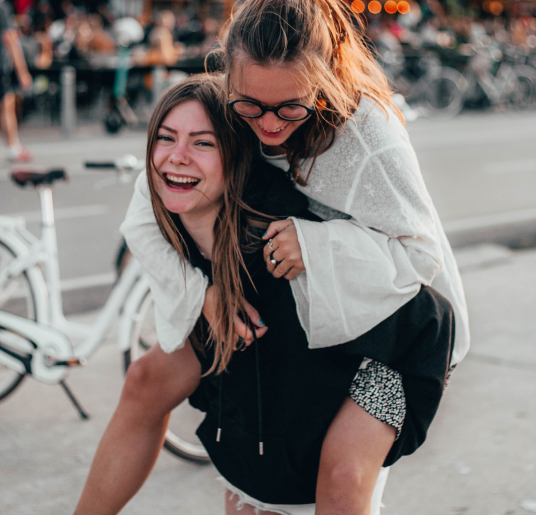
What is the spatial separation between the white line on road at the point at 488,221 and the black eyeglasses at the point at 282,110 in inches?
208

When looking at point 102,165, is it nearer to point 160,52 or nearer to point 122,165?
point 122,165

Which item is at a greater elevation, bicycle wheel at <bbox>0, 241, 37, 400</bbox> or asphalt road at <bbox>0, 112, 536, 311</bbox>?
bicycle wheel at <bbox>0, 241, 37, 400</bbox>

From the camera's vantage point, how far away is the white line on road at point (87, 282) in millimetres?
4972

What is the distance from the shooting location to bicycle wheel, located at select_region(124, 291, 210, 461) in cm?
277

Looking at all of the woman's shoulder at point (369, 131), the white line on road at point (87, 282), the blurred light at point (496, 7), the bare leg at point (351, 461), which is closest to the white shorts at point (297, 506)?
the bare leg at point (351, 461)

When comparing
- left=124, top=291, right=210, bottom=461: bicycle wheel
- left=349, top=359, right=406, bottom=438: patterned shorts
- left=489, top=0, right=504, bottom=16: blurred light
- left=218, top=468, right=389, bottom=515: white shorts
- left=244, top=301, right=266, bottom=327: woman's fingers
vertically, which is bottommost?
left=489, top=0, right=504, bottom=16: blurred light

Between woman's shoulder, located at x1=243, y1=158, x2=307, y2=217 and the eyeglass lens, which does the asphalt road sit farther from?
the eyeglass lens

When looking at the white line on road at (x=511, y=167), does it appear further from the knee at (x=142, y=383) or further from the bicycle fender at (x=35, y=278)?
the knee at (x=142, y=383)

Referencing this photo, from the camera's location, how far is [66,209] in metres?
7.05

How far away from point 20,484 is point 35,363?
0.53 m

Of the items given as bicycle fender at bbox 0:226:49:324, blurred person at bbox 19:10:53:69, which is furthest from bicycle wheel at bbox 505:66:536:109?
bicycle fender at bbox 0:226:49:324

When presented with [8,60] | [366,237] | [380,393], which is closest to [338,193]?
[366,237]

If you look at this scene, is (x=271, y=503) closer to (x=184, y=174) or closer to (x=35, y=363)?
(x=184, y=174)

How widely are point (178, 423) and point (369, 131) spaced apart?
1639mm
